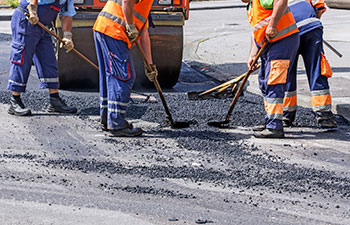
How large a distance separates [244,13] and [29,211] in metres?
18.1

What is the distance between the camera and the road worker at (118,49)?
5.96m

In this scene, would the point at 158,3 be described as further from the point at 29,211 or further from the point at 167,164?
the point at 29,211

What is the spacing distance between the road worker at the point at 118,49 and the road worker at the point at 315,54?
1.57 metres

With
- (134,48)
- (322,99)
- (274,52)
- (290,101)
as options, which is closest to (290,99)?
Answer: (290,101)

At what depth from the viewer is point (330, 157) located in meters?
5.65

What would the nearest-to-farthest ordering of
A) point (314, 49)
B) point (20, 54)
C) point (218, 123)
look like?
point (314, 49) → point (218, 123) → point (20, 54)

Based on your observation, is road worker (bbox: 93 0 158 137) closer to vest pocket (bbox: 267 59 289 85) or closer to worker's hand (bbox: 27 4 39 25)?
worker's hand (bbox: 27 4 39 25)

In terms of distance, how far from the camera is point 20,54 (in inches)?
282

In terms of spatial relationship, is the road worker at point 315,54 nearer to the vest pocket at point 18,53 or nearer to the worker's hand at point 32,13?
the worker's hand at point 32,13

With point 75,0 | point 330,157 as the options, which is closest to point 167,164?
point 330,157

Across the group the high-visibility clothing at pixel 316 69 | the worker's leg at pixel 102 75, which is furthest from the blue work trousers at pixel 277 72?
the worker's leg at pixel 102 75

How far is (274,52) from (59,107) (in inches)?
102

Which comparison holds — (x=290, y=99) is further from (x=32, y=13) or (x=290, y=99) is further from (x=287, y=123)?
(x=32, y=13)

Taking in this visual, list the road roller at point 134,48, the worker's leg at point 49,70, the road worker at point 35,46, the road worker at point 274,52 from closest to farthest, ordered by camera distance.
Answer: the road worker at point 274,52 < the road worker at point 35,46 < the worker's leg at point 49,70 < the road roller at point 134,48
